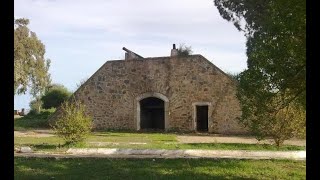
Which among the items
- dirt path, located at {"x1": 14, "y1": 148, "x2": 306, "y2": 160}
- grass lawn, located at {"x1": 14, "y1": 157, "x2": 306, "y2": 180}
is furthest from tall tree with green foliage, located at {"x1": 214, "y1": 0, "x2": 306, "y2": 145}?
dirt path, located at {"x1": 14, "y1": 148, "x2": 306, "y2": 160}

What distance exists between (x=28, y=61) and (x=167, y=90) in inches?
907

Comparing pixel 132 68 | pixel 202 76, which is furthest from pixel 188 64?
pixel 132 68

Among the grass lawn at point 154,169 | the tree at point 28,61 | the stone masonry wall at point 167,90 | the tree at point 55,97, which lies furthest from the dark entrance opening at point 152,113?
the tree at point 28,61

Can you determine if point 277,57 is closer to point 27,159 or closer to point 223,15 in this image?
point 27,159

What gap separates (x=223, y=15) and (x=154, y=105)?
665cm

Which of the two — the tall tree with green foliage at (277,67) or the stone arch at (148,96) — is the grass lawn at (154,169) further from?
the stone arch at (148,96)

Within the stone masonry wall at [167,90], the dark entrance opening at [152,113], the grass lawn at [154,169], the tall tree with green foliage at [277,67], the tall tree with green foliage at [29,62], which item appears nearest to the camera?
the tall tree with green foliage at [277,67]

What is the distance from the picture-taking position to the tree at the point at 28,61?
39031 millimetres

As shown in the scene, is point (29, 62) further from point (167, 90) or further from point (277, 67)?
point (277, 67)

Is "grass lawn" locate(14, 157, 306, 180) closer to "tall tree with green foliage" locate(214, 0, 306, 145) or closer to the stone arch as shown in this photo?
"tall tree with green foliage" locate(214, 0, 306, 145)

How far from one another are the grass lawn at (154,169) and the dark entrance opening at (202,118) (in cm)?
1239

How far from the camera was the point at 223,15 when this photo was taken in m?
24.0

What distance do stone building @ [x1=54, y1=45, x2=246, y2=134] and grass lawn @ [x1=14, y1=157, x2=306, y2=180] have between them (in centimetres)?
1151
